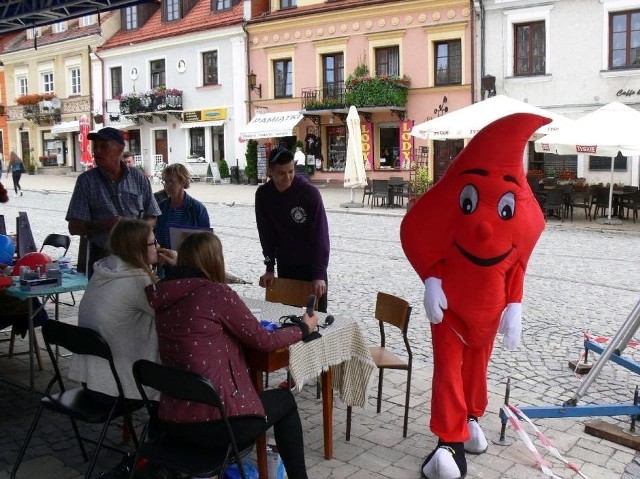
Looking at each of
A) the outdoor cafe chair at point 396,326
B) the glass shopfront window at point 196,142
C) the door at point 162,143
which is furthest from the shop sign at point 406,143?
the outdoor cafe chair at point 396,326

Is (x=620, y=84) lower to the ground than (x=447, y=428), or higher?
higher

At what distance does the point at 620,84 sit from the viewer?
21.5m

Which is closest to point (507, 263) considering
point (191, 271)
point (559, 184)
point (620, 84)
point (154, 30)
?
point (191, 271)

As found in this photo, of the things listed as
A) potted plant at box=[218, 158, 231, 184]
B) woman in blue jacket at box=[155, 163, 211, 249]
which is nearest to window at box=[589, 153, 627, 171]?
potted plant at box=[218, 158, 231, 184]

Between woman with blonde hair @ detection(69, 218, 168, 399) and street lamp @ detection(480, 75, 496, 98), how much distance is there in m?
21.2

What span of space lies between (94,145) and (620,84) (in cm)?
1983

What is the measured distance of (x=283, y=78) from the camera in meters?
29.5

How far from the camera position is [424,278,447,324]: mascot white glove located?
12.6ft

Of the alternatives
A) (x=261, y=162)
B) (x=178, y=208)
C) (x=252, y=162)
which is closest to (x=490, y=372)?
(x=178, y=208)

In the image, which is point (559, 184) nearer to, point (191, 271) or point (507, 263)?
point (507, 263)

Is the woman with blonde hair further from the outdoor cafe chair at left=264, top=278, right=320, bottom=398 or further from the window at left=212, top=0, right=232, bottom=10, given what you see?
the window at left=212, top=0, right=232, bottom=10

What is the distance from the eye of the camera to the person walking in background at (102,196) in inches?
211

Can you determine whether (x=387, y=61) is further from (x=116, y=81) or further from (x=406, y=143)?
(x=116, y=81)

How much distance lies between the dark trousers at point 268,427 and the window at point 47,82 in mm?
39450
